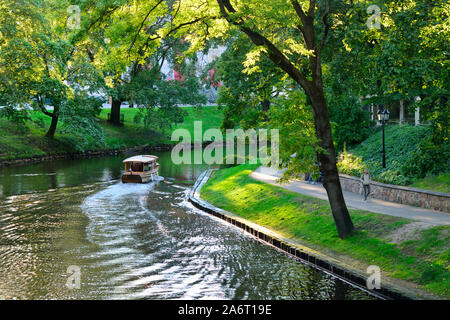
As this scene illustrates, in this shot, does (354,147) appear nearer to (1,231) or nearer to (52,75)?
(1,231)

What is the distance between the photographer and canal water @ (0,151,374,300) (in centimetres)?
1240

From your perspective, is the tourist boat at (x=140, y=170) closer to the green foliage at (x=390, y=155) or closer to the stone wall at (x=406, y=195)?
the green foliage at (x=390, y=155)

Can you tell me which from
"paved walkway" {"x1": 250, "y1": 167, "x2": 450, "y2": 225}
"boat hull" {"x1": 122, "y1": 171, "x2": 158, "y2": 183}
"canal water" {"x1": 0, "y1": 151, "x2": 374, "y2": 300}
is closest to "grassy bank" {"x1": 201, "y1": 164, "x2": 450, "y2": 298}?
"paved walkway" {"x1": 250, "y1": 167, "x2": 450, "y2": 225}

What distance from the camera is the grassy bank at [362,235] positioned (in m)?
12.6

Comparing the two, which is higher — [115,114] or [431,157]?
[115,114]

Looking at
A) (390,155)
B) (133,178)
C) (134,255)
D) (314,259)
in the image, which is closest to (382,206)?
(314,259)

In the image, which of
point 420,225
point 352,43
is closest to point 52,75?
point 352,43

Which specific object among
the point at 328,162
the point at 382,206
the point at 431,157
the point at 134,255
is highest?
the point at 431,157

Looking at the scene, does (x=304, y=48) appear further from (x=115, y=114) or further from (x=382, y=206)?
(x=115, y=114)

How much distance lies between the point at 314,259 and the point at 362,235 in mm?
1928

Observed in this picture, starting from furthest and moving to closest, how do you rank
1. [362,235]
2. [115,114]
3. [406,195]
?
[115,114], [406,195], [362,235]

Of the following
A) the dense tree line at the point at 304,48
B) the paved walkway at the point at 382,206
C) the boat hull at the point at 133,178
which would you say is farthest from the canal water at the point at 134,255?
the boat hull at the point at 133,178

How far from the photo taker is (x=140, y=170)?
35719 mm

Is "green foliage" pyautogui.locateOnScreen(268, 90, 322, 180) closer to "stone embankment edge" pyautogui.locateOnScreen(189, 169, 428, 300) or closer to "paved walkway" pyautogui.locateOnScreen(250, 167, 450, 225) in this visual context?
"paved walkway" pyautogui.locateOnScreen(250, 167, 450, 225)
